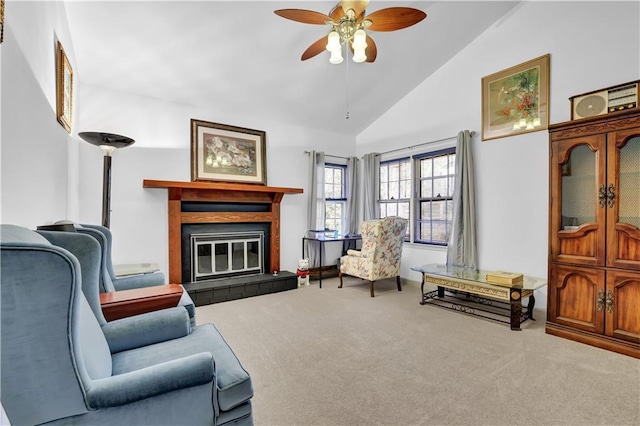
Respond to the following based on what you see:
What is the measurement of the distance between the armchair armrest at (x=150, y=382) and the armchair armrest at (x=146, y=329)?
0.59 meters

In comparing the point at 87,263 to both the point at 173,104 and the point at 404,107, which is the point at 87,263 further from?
the point at 404,107

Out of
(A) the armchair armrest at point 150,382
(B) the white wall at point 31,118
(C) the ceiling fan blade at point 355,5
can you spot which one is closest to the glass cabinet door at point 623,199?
(C) the ceiling fan blade at point 355,5

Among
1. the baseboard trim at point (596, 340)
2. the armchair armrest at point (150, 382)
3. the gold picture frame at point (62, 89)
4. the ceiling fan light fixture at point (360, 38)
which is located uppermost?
the ceiling fan light fixture at point (360, 38)

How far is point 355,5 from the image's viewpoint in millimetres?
2133

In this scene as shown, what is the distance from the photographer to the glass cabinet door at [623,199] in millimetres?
2418

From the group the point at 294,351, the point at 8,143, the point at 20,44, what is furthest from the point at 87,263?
the point at 294,351

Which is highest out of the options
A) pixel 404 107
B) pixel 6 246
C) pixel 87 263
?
pixel 404 107

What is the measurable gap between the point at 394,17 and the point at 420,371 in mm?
2682

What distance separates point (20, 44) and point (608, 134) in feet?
13.2

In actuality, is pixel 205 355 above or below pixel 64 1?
below

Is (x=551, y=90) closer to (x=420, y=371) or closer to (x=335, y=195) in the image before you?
(x=420, y=371)

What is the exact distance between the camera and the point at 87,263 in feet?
4.68

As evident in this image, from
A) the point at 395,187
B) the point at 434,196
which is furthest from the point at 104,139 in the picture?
the point at 434,196

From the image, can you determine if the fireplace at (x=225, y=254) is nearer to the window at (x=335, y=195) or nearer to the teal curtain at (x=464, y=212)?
the window at (x=335, y=195)
